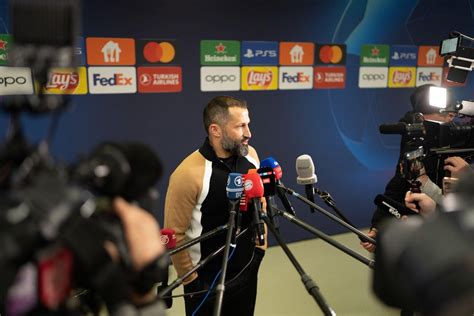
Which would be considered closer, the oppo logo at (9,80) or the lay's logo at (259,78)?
the oppo logo at (9,80)

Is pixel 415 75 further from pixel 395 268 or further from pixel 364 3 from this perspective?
pixel 395 268

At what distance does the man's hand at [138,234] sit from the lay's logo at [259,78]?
285 cm

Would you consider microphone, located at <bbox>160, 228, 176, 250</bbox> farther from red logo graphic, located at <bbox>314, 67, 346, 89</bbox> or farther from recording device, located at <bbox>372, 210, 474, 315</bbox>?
red logo graphic, located at <bbox>314, 67, 346, 89</bbox>

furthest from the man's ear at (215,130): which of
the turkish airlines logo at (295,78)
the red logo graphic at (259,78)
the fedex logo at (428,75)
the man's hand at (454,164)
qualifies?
the fedex logo at (428,75)

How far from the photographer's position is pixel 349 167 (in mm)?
4098

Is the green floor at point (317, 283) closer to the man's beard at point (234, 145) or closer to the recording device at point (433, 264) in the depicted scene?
the man's beard at point (234, 145)

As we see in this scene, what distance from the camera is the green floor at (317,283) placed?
2859mm

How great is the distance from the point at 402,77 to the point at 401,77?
0.01 meters

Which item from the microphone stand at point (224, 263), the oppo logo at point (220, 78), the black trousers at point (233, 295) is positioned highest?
the oppo logo at point (220, 78)

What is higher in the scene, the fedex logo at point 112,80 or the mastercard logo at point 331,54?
the mastercard logo at point 331,54

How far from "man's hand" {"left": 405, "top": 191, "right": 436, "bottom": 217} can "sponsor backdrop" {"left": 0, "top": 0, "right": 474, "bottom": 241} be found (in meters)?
2.03

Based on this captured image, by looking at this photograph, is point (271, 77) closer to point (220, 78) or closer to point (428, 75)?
point (220, 78)

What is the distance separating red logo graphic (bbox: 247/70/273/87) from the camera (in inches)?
138

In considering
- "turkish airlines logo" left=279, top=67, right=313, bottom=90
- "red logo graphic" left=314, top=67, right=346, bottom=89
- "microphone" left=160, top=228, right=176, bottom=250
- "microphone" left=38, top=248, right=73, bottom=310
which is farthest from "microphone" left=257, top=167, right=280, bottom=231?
"red logo graphic" left=314, top=67, right=346, bottom=89
